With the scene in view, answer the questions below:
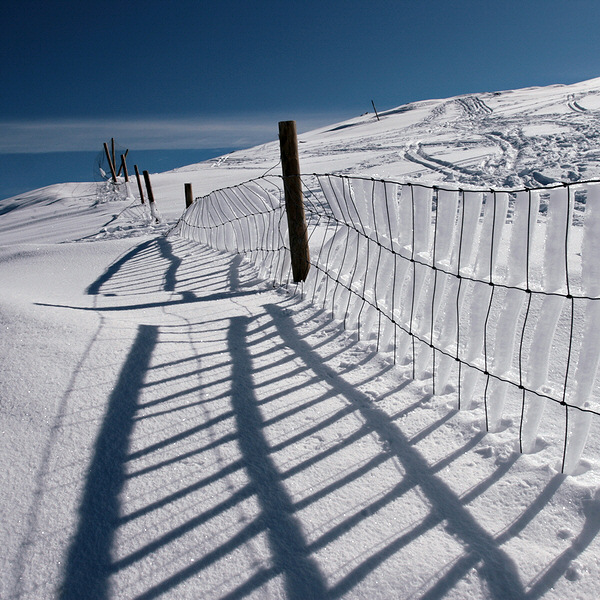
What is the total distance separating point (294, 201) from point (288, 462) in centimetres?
249

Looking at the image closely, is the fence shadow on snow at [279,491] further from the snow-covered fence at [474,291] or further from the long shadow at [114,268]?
the long shadow at [114,268]

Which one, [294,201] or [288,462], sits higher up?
[294,201]

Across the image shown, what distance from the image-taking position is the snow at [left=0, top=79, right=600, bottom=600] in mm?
1373

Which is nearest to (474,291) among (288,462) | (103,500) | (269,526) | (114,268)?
(288,462)

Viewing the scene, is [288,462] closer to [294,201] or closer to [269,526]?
[269,526]

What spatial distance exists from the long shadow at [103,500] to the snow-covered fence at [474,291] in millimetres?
1434

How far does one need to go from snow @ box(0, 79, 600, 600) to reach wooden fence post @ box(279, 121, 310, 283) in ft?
2.67

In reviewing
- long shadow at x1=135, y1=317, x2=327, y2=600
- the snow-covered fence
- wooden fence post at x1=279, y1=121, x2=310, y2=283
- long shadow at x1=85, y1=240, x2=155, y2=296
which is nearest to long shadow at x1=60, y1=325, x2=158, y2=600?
long shadow at x1=135, y1=317, x2=327, y2=600

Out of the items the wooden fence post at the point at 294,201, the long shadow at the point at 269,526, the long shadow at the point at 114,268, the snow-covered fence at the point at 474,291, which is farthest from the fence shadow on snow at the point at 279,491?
the long shadow at the point at 114,268

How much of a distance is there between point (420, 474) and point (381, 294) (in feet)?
4.05

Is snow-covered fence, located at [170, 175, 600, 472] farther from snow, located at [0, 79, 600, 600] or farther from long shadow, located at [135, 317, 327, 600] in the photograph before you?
long shadow, located at [135, 317, 327, 600]

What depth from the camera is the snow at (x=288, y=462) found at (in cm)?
137

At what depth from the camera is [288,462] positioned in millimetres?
1821

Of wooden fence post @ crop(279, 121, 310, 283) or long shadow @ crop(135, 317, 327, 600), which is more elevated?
wooden fence post @ crop(279, 121, 310, 283)
